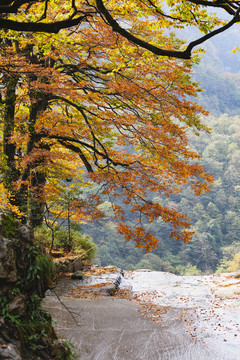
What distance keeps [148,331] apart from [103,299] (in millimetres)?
1985

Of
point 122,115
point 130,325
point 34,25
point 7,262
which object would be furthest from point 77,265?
point 34,25

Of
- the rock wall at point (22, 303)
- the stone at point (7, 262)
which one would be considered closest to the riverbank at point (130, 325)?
the rock wall at point (22, 303)

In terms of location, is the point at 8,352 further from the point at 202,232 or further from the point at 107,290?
the point at 202,232

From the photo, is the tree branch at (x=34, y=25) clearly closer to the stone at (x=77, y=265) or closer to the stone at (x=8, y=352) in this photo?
the stone at (x=8, y=352)

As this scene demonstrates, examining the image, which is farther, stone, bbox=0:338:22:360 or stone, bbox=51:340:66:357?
stone, bbox=51:340:66:357

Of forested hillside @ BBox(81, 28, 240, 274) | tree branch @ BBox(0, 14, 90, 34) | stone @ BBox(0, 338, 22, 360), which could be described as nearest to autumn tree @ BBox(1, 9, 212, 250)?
tree branch @ BBox(0, 14, 90, 34)

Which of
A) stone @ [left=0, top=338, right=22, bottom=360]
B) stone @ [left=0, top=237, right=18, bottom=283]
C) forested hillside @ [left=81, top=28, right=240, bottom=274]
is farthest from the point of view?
forested hillside @ [left=81, top=28, right=240, bottom=274]

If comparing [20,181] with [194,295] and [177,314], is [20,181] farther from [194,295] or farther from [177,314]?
[194,295]

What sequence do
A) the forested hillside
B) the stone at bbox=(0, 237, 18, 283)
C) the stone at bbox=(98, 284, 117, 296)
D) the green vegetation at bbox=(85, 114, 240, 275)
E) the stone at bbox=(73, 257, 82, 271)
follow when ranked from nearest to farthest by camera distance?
the stone at bbox=(0, 237, 18, 283) → the stone at bbox=(98, 284, 117, 296) → the stone at bbox=(73, 257, 82, 271) → the green vegetation at bbox=(85, 114, 240, 275) → the forested hillside

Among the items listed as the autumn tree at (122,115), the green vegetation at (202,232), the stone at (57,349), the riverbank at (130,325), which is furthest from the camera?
the green vegetation at (202,232)

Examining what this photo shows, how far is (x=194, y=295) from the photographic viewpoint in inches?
344

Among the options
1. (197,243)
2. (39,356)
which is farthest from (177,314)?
(197,243)

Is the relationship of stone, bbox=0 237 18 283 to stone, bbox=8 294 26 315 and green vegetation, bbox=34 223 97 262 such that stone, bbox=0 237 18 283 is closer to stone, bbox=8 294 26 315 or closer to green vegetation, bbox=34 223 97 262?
stone, bbox=8 294 26 315

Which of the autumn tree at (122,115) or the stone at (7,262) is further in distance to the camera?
the autumn tree at (122,115)
